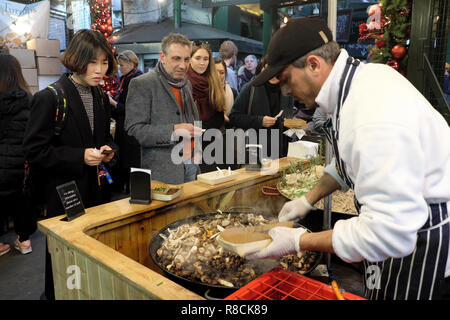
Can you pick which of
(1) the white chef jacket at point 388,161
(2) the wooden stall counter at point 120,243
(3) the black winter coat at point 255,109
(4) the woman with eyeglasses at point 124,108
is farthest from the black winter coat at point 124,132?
(1) the white chef jacket at point 388,161

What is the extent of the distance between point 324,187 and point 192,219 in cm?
84

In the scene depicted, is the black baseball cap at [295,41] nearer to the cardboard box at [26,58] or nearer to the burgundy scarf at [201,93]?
the burgundy scarf at [201,93]

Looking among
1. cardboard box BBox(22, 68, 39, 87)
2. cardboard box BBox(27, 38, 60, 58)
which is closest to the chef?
cardboard box BBox(22, 68, 39, 87)

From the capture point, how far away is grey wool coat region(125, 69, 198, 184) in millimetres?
2666

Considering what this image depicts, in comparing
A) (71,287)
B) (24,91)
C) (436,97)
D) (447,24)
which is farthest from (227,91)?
(71,287)

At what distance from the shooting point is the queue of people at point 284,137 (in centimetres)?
99

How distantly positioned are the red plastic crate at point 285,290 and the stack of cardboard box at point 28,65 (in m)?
6.16

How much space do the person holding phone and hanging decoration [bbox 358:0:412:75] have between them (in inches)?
143

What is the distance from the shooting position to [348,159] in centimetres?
115

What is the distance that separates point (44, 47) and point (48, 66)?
0.34 meters

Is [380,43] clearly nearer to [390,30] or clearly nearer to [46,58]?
[390,30]

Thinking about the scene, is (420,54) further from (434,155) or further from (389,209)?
(389,209)

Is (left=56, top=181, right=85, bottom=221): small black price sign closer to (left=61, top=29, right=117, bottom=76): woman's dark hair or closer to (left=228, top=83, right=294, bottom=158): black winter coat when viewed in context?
(left=61, top=29, right=117, bottom=76): woman's dark hair

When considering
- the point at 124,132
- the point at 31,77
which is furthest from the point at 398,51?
the point at 31,77
